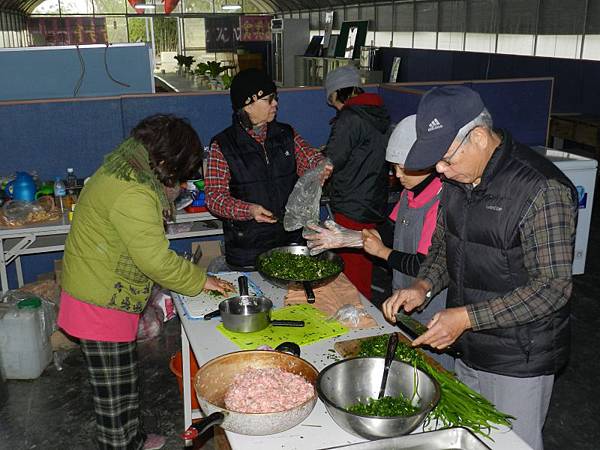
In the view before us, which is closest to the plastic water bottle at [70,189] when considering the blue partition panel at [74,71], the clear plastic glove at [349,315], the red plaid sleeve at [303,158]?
the blue partition panel at [74,71]

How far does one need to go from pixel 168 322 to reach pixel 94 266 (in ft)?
7.85

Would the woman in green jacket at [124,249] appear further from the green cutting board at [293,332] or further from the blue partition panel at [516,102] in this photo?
the blue partition panel at [516,102]

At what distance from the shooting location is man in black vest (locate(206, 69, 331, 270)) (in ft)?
10.3

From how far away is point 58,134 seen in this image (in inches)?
188

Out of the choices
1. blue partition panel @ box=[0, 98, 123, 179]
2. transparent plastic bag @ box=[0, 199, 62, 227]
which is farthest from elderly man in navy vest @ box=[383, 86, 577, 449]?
blue partition panel @ box=[0, 98, 123, 179]

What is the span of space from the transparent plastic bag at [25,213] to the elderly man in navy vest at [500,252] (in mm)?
2906

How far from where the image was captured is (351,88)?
399 centimetres

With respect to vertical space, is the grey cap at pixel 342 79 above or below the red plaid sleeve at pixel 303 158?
above

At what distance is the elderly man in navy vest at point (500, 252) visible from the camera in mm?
1783

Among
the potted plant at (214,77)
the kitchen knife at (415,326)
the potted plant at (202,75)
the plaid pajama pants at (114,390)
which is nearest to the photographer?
the kitchen knife at (415,326)

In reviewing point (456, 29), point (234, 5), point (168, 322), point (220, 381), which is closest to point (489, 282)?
point (220, 381)

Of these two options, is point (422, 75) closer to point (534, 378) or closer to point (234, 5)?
point (234, 5)

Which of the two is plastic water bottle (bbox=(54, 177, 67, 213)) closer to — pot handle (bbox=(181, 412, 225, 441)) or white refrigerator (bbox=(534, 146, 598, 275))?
pot handle (bbox=(181, 412, 225, 441))

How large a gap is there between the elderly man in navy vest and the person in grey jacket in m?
1.80
